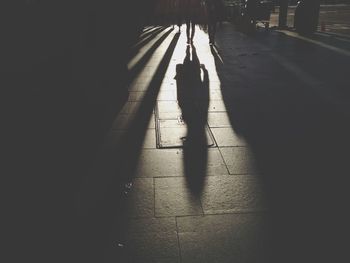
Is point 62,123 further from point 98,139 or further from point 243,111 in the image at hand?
point 243,111

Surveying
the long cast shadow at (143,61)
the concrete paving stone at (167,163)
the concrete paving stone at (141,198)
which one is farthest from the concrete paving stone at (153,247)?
the long cast shadow at (143,61)

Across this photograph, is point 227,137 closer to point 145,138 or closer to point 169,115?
point 145,138

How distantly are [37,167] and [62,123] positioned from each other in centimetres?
115

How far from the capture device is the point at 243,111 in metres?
5.10

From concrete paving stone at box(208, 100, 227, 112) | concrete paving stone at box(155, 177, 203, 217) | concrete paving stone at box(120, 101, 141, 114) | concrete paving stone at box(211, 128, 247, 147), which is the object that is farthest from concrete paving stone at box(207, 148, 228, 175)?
concrete paving stone at box(120, 101, 141, 114)

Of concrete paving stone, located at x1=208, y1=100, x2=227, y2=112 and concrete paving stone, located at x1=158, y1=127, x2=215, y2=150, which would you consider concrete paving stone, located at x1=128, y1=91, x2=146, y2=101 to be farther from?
concrete paving stone, located at x1=158, y1=127, x2=215, y2=150

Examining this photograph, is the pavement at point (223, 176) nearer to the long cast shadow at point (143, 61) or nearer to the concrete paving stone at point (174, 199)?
the concrete paving stone at point (174, 199)

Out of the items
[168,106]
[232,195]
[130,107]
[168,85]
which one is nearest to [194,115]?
[168,106]

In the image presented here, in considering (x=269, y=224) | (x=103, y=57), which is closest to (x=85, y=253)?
(x=269, y=224)

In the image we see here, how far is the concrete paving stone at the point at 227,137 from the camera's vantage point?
13.1 ft

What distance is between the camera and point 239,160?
3.59 metres

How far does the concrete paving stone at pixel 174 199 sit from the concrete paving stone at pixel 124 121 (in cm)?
152

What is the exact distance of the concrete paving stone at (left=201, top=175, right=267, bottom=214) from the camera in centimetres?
277

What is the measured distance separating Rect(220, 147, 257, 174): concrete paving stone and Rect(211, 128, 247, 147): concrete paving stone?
0.47 feet
